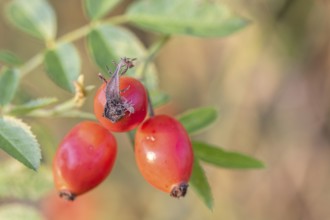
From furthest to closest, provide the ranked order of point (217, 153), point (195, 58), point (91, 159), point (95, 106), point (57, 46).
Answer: point (195, 58), point (57, 46), point (217, 153), point (91, 159), point (95, 106)

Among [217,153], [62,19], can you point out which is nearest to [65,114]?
[217,153]

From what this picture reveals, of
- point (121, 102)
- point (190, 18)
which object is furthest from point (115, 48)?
point (121, 102)

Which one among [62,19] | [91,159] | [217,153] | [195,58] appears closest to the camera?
[91,159]

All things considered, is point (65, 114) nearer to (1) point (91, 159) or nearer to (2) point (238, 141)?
(1) point (91, 159)

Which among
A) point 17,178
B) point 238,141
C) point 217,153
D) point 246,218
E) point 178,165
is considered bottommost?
point 246,218

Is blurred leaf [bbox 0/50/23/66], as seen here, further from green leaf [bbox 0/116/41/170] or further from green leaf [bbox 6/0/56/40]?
green leaf [bbox 0/116/41/170]

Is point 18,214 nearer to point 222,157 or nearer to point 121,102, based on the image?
point 222,157

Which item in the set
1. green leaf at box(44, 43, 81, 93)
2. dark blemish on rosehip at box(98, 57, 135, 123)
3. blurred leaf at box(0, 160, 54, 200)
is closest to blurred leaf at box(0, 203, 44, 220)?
blurred leaf at box(0, 160, 54, 200)
